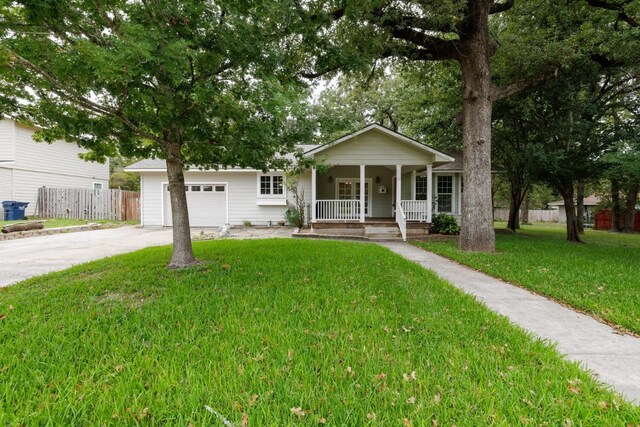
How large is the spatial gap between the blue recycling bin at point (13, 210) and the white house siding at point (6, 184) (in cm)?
104

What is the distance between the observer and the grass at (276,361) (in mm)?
1920

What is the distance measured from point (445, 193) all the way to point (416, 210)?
3088 mm

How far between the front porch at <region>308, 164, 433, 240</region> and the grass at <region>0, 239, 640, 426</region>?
27.0 ft

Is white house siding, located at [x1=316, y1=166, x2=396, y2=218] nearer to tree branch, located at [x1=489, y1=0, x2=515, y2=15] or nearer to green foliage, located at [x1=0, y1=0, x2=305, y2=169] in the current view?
tree branch, located at [x1=489, y1=0, x2=515, y2=15]

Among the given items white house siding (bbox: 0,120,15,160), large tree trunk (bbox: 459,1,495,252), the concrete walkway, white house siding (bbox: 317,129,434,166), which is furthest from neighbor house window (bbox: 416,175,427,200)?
white house siding (bbox: 0,120,15,160)

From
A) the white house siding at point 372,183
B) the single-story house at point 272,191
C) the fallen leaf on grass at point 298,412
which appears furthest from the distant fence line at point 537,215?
the fallen leaf on grass at point 298,412

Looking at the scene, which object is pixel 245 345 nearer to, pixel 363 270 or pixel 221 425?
pixel 221 425

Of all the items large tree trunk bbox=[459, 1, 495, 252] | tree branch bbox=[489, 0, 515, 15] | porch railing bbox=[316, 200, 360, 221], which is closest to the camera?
large tree trunk bbox=[459, 1, 495, 252]

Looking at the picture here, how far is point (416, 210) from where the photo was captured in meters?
13.0

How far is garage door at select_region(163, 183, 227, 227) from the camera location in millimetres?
16156

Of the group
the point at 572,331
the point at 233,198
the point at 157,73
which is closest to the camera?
the point at 572,331

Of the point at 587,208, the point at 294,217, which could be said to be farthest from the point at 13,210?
the point at 587,208

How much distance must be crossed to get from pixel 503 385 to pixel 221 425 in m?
1.88

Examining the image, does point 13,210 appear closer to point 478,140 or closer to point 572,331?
point 478,140
